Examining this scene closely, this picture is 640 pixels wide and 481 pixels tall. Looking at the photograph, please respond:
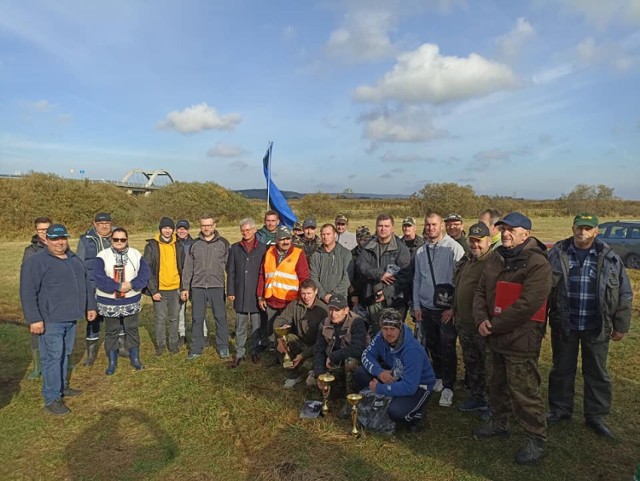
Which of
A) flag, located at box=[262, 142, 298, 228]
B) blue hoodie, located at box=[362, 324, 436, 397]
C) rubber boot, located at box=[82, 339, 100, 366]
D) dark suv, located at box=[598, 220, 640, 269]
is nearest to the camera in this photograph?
blue hoodie, located at box=[362, 324, 436, 397]

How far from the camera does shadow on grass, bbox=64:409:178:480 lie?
3.57 metres

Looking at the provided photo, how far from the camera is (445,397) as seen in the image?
4.66 meters

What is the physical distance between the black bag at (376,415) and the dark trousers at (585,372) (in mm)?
1665

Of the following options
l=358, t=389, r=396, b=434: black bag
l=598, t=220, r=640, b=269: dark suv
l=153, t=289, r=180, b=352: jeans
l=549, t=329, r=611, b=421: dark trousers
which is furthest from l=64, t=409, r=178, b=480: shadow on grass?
l=598, t=220, r=640, b=269: dark suv

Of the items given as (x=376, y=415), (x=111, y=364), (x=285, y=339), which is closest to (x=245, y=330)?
(x=285, y=339)

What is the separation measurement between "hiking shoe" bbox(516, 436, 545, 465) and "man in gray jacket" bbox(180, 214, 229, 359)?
3986mm

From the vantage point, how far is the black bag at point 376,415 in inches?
160

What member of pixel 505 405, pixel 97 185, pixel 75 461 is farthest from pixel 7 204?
pixel 505 405

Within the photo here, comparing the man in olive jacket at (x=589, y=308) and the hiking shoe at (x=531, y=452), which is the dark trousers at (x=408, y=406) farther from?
the man in olive jacket at (x=589, y=308)

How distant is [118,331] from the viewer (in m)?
5.74

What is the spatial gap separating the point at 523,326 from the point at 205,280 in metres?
4.16

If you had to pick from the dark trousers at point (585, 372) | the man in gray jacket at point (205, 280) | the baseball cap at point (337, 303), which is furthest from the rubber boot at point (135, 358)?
the dark trousers at point (585, 372)

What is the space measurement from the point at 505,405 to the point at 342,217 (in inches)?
156

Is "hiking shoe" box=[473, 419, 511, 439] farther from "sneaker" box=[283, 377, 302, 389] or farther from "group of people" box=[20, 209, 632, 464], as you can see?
"sneaker" box=[283, 377, 302, 389]
